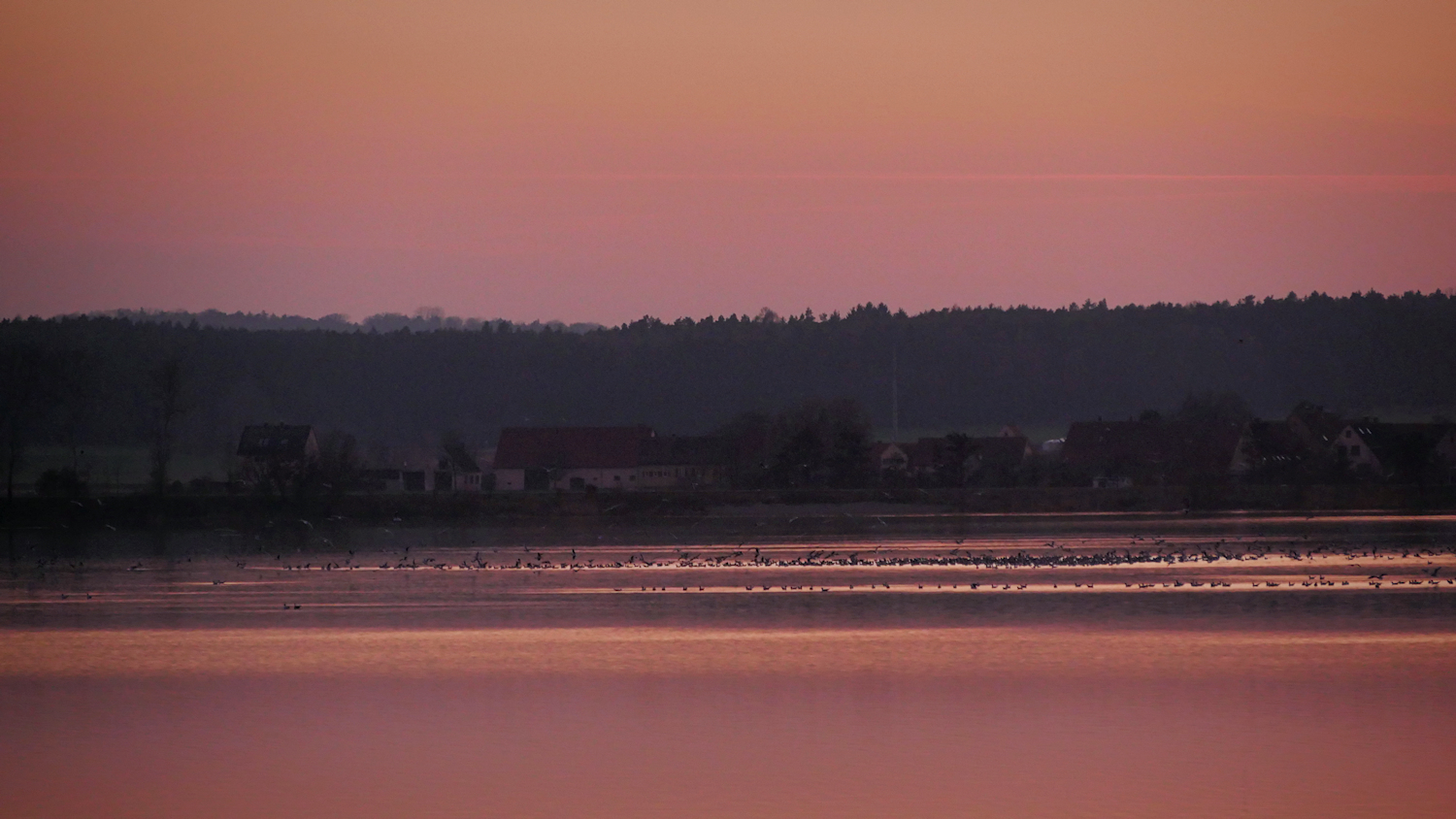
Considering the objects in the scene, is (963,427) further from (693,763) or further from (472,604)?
(693,763)

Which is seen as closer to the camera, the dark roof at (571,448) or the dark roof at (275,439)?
the dark roof at (275,439)

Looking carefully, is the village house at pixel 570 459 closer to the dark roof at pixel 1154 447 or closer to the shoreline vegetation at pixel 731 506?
the shoreline vegetation at pixel 731 506

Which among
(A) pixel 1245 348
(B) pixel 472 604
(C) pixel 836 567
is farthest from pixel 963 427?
(B) pixel 472 604

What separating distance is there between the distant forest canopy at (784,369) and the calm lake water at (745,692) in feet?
310

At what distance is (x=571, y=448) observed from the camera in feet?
306

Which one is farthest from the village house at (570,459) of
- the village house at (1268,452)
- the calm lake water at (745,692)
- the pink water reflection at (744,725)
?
the pink water reflection at (744,725)

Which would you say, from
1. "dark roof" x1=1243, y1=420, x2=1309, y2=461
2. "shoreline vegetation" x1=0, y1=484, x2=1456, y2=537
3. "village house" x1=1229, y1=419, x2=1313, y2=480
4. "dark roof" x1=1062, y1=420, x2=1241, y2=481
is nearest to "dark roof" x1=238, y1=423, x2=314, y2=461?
"shoreline vegetation" x1=0, y1=484, x2=1456, y2=537

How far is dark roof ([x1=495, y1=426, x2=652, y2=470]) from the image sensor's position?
92.1 meters

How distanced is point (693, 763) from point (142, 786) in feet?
16.6

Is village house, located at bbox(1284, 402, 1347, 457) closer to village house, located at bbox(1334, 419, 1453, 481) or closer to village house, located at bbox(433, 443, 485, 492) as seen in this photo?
village house, located at bbox(1334, 419, 1453, 481)

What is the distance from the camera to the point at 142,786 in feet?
51.5

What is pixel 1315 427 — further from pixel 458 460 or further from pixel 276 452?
pixel 276 452

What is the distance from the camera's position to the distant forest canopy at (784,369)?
135125mm

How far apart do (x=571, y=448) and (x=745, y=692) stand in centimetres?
7311
